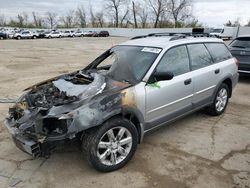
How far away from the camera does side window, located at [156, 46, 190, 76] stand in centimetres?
394

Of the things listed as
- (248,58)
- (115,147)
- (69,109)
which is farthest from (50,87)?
(248,58)

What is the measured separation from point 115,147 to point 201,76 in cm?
212

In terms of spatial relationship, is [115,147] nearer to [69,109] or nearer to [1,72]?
[69,109]

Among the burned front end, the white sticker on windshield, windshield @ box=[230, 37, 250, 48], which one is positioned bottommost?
the burned front end

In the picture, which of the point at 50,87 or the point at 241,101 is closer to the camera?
the point at 50,87

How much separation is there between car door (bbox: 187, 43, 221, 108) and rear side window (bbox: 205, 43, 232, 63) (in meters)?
0.14

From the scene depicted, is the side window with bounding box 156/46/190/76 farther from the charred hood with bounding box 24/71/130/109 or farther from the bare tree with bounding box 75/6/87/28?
the bare tree with bounding box 75/6/87/28

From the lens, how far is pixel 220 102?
17.5ft

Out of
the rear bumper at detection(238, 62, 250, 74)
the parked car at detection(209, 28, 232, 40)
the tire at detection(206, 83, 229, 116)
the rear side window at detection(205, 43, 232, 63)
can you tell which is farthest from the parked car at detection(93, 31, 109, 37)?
the tire at detection(206, 83, 229, 116)

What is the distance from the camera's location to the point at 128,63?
4020mm

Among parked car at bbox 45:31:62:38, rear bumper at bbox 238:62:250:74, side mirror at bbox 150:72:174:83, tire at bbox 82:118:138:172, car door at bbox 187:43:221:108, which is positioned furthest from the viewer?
parked car at bbox 45:31:62:38

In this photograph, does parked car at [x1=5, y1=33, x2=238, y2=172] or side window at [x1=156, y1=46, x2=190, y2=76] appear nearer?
parked car at [x1=5, y1=33, x2=238, y2=172]

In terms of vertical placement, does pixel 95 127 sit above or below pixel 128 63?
below

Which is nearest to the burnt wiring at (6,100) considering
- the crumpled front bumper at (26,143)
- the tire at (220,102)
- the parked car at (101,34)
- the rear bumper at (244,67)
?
the crumpled front bumper at (26,143)
